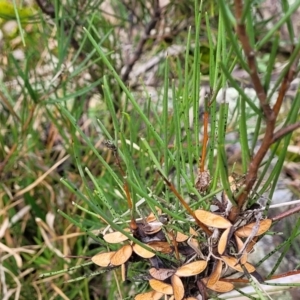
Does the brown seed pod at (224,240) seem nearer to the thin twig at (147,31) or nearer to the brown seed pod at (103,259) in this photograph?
the brown seed pod at (103,259)

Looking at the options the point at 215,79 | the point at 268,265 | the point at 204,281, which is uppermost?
the point at 215,79

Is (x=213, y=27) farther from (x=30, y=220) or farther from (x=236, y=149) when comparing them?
(x=30, y=220)

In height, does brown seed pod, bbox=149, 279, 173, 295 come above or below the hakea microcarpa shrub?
below

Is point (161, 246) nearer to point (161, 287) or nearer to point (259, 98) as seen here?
point (161, 287)

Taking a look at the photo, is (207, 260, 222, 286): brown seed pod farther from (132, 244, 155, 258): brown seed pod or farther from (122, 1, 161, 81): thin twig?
(122, 1, 161, 81): thin twig

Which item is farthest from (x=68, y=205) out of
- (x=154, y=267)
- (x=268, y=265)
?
(x=154, y=267)

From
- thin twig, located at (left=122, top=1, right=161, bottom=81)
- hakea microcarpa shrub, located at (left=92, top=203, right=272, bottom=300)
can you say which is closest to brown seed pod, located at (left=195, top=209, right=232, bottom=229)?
hakea microcarpa shrub, located at (left=92, top=203, right=272, bottom=300)
